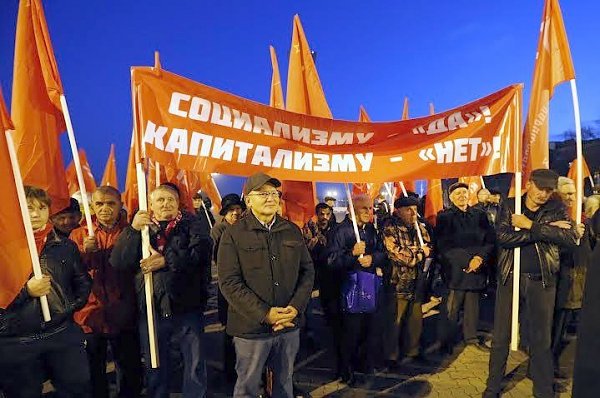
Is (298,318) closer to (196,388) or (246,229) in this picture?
(246,229)

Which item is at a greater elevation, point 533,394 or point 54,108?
point 54,108

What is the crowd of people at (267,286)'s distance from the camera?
10.4 feet

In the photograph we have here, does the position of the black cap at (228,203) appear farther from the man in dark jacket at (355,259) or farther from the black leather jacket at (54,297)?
the black leather jacket at (54,297)

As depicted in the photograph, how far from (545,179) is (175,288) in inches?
134

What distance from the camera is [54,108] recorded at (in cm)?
426

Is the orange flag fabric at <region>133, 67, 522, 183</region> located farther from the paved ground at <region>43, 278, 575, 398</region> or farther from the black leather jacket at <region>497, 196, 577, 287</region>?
the paved ground at <region>43, 278, 575, 398</region>

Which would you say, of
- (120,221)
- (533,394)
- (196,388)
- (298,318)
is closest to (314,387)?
(196,388)

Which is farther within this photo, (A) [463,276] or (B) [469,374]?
(A) [463,276]

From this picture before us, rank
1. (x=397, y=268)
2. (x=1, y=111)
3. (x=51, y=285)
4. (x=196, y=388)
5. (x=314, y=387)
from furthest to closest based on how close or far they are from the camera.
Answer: (x=397, y=268) → (x=314, y=387) → (x=196, y=388) → (x=51, y=285) → (x=1, y=111)

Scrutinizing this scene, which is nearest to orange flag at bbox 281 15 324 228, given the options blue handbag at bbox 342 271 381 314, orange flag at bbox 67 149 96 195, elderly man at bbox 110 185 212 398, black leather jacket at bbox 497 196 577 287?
blue handbag at bbox 342 271 381 314

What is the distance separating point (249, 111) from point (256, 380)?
2391mm

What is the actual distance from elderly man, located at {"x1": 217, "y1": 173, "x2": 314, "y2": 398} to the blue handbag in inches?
53.4

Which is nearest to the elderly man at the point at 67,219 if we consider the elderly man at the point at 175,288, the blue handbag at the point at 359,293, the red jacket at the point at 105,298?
the red jacket at the point at 105,298

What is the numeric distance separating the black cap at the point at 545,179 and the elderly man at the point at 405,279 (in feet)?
4.87
